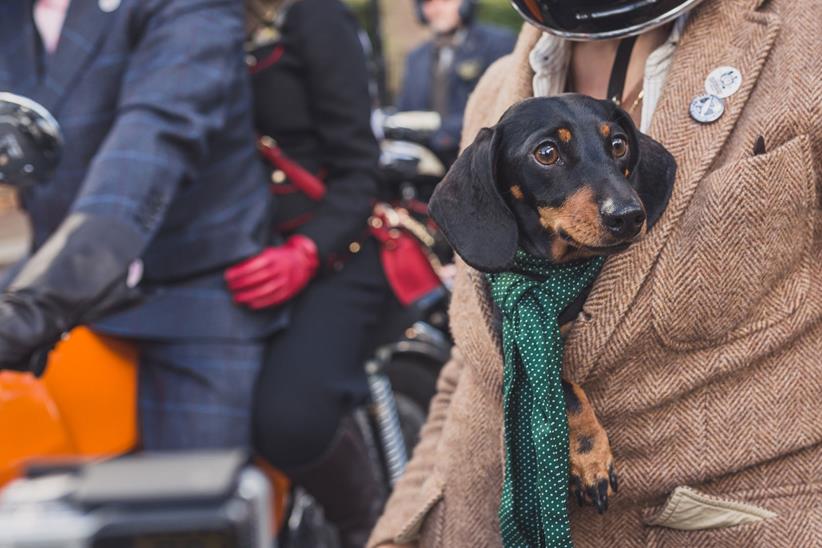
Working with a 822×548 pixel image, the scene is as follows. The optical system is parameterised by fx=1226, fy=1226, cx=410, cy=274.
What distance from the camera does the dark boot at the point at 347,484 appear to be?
3189 millimetres

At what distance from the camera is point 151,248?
2.95 meters

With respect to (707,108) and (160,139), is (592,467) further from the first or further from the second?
(160,139)

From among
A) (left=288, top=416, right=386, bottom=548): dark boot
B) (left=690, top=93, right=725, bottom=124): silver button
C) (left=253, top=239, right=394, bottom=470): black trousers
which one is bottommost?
(left=288, top=416, right=386, bottom=548): dark boot

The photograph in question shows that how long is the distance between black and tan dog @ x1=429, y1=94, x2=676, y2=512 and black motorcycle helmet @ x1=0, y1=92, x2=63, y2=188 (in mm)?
809

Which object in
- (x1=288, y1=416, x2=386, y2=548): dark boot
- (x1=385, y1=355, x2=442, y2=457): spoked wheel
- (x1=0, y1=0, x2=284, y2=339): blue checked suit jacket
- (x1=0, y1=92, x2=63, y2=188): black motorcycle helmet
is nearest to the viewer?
(x1=0, y1=92, x2=63, y2=188): black motorcycle helmet

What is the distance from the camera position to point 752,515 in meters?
1.86

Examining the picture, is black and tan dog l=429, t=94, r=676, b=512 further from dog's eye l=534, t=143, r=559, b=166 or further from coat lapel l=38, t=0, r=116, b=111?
coat lapel l=38, t=0, r=116, b=111

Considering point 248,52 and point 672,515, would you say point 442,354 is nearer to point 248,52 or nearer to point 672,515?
point 248,52

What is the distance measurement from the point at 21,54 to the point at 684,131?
5.19 ft

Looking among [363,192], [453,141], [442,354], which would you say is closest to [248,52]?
[363,192]

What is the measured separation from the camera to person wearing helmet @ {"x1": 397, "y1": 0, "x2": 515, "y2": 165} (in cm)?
791

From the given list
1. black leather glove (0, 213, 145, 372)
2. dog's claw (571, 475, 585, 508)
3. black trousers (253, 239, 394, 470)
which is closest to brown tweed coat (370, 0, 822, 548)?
dog's claw (571, 475, 585, 508)

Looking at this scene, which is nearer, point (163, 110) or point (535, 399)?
point (535, 399)

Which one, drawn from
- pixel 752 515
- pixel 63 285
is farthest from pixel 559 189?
pixel 63 285
